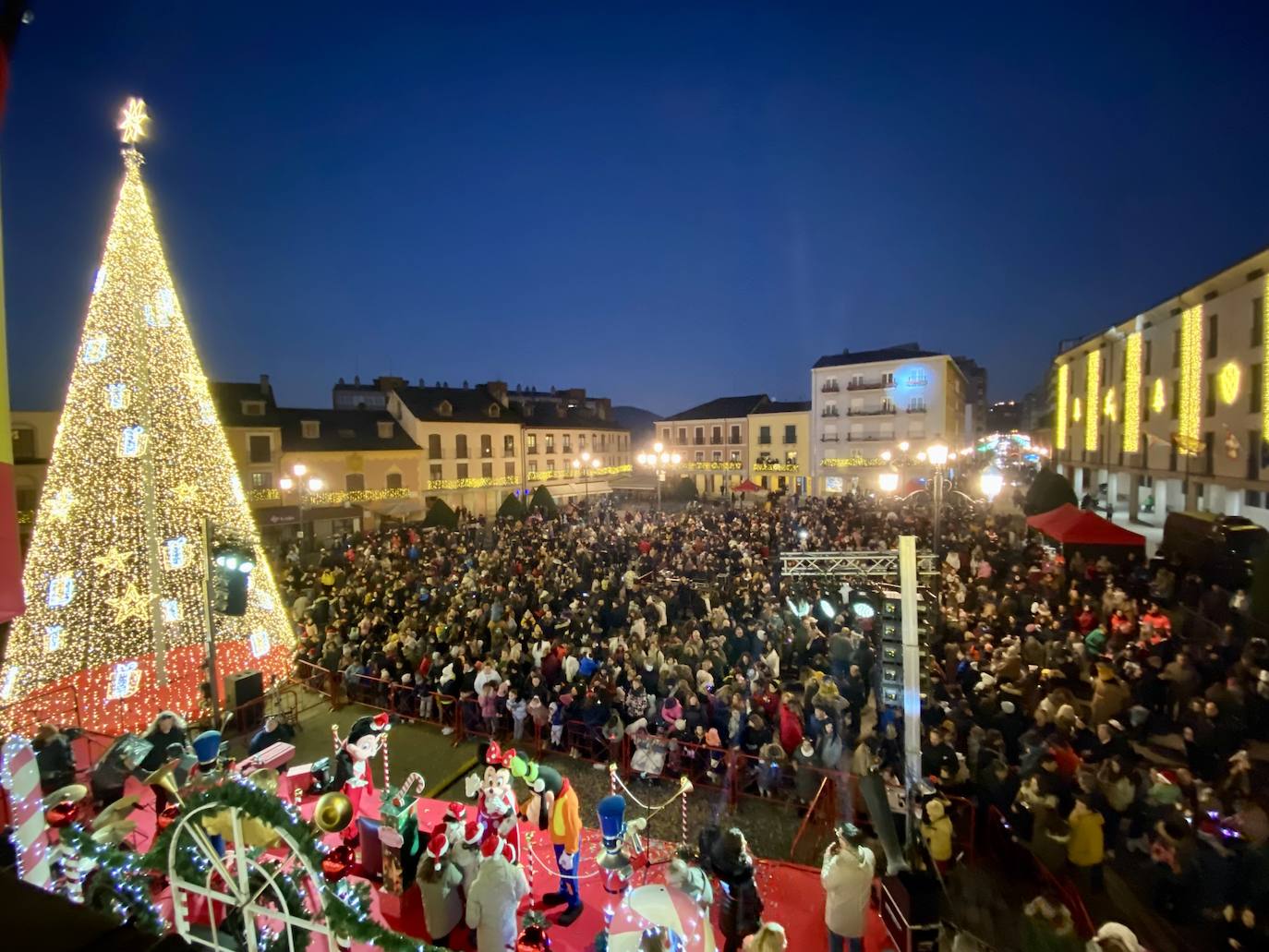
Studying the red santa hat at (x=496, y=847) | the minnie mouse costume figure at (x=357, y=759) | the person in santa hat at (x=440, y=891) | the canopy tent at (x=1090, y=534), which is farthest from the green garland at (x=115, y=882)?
the canopy tent at (x=1090, y=534)

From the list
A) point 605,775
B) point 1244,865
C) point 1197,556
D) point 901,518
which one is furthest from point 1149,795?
point 901,518

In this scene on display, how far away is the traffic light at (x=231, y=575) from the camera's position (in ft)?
28.3

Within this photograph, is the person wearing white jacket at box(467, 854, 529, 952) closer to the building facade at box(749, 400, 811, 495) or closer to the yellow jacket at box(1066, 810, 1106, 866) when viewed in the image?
the yellow jacket at box(1066, 810, 1106, 866)

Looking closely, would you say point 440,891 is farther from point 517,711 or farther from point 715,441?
point 715,441

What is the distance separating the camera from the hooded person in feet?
20.1

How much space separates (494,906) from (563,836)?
3.82 feet

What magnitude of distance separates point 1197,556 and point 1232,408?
7.13 m

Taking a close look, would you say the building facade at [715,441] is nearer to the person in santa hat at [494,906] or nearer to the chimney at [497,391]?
the chimney at [497,391]

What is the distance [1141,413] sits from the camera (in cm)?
2467

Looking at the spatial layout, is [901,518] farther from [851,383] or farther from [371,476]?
[371,476]

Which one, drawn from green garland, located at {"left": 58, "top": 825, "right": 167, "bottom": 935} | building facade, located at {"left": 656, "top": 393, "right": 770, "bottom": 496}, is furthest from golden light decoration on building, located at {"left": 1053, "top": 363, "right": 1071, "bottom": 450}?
green garland, located at {"left": 58, "top": 825, "right": 167, "bottom": 935}

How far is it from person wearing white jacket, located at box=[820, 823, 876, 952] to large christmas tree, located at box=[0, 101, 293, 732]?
907 centimetres

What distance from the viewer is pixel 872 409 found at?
44375 mm

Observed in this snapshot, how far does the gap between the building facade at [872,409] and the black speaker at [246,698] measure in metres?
40.3
